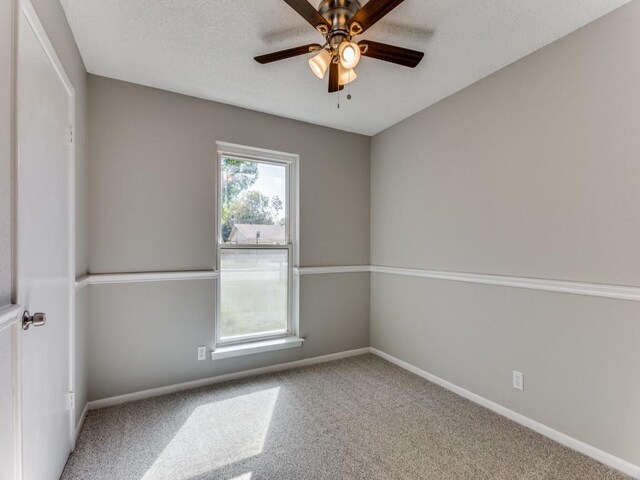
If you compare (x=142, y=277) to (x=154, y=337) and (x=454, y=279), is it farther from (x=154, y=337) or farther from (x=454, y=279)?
(x=454, y=279)

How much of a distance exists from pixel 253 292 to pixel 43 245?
181 centimetres

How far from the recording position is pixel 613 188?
1.74m

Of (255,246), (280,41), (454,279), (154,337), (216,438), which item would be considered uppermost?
(280,41)

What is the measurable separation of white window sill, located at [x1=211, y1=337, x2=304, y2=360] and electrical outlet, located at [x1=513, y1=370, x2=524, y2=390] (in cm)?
182

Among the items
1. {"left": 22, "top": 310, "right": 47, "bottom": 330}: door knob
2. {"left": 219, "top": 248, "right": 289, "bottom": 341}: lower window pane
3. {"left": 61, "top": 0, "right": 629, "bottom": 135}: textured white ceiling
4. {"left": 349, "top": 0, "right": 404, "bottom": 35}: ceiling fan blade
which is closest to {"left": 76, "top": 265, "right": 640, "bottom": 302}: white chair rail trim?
{"left": 219, "top": 248, "right": 289, "bottom": 341}: lower window pane

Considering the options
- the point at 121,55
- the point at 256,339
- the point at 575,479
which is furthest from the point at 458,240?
the point at 121,55

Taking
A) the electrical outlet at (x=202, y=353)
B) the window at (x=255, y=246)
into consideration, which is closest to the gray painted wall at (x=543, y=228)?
the window at (x=255, y=246)

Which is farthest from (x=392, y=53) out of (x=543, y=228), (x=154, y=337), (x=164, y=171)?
(x=154, y=337)

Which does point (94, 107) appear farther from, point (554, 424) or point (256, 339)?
point (554, 424)

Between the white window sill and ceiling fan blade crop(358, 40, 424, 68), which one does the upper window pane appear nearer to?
the white window sill

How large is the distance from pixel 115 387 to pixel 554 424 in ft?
10.1

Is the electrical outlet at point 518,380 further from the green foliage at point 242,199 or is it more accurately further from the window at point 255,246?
the green foliage at point 242,199

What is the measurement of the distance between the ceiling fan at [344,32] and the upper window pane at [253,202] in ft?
4.26

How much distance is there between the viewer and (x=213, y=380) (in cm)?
276
